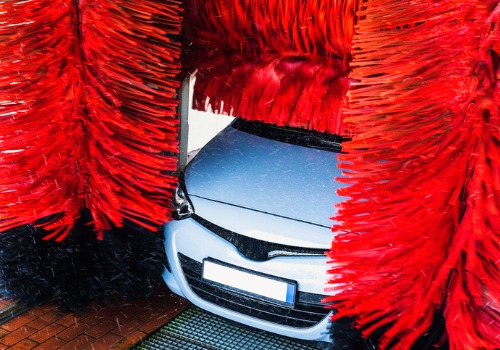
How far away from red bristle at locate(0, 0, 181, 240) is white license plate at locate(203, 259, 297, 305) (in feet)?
1.25

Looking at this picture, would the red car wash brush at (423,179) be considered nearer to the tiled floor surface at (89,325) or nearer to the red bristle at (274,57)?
the red bristle at (274,57)

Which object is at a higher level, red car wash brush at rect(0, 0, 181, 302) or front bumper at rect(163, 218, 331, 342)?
red car wash brush at rect(0, 0, 181, 302)

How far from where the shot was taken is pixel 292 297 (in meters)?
2.49

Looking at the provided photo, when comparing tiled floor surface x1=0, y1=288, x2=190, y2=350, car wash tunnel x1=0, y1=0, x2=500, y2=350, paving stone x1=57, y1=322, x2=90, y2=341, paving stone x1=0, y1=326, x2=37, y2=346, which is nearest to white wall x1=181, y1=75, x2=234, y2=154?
car wash tunnel x1=0, y1=0, x2=500, y2=350

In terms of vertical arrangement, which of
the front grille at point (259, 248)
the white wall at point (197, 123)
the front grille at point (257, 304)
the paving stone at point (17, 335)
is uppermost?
the white wall at point (197, 123)

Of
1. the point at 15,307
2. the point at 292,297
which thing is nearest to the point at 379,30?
the point at 292,297

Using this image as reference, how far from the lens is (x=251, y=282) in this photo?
101 inches

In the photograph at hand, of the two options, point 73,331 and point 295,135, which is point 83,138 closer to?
point 73,331

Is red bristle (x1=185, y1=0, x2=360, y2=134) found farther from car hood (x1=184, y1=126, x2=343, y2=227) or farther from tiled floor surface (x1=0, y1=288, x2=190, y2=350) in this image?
tiled floor surface (x1=0, y1=288, x2=190, y2=350)

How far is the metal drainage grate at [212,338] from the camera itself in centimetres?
275

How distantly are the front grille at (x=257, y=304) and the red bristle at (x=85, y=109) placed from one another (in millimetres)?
349

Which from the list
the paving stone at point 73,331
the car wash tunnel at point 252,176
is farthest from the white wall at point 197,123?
the paving stone at point 73,331

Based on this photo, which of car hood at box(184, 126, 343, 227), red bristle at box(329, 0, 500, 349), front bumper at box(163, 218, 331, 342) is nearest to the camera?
red bristle at box(329, 0, 500, 349)

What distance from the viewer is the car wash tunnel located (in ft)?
5.68
